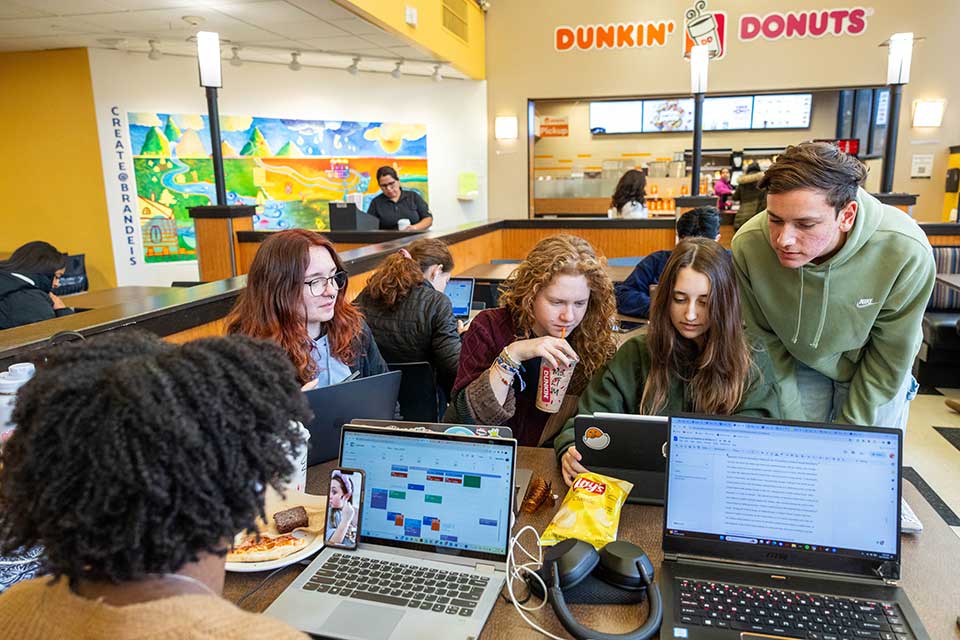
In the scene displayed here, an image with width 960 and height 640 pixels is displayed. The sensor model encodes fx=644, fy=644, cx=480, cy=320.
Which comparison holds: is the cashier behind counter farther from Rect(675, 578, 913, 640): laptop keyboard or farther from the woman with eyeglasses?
Rect(675, 578, 913, 640): laptop keyboard

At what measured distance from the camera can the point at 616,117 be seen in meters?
9.01

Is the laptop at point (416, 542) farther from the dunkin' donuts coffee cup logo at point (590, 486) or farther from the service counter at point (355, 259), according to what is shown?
the service counter at point (355, 259)

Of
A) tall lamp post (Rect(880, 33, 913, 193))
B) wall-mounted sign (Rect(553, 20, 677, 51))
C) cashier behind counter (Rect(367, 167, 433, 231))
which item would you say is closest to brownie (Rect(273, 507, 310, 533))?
cashier behind counter (Rect(367, 167, 433, 231))

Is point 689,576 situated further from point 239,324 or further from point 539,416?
point 239,324

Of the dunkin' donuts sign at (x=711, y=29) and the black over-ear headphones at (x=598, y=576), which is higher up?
the dunkin' donuts sign at (x=711, y=29)

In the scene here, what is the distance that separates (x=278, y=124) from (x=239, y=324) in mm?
6188

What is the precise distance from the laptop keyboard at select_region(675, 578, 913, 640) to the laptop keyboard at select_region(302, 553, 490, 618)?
0.34 meters

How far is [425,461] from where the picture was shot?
115 centimetres

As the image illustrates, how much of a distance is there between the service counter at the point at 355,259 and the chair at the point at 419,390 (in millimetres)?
725

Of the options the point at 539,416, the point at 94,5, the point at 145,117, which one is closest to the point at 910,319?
the point at 539,416

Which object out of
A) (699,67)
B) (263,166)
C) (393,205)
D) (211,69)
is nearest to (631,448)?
(211,69)

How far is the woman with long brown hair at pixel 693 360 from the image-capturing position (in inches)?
62.5

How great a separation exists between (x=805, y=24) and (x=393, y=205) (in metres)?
5.39

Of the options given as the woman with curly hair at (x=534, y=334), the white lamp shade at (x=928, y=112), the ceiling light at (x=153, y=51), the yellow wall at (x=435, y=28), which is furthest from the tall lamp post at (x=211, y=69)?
the white lamp shade at (x=928, y=112)
